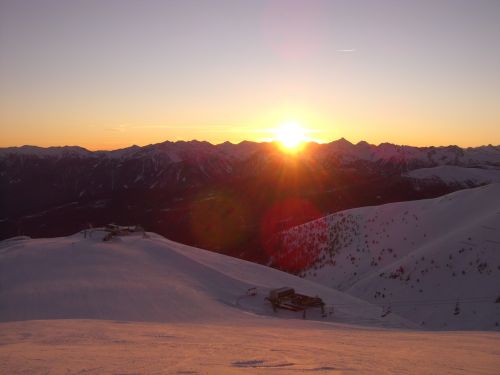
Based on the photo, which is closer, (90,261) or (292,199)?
(90,261)

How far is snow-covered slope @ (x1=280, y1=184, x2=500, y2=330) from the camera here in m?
19.3

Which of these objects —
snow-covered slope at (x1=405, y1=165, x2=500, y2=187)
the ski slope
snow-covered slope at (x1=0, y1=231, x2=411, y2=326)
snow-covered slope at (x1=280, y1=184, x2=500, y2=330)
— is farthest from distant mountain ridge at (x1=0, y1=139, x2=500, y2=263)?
the ski slope

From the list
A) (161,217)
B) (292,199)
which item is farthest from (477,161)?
(161,217)

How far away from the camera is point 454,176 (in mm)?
111562

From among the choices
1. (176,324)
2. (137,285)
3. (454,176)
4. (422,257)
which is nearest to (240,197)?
(454,176)

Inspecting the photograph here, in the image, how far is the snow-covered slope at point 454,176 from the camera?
10654cm

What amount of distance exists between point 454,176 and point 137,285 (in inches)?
4329

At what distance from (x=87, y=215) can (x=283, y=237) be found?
3496 inches

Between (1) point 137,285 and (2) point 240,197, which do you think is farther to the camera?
(2) point 240,197

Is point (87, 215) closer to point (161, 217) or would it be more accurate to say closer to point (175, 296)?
point (161, 217)

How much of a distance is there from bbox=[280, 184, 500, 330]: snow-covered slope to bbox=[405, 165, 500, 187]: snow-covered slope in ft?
232

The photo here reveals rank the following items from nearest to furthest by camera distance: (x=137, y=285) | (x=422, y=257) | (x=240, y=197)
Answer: (x=137, y=285) → (x=422, y=257) → (x=240, y=197)

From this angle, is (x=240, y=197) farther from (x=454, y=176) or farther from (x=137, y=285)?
(x=137, y=285)

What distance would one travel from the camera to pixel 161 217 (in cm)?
9481
